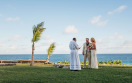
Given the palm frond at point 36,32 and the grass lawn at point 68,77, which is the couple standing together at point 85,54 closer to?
the grass lawn at point 68,77

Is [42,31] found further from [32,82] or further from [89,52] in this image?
[32,82]

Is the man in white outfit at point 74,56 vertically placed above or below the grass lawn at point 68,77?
above

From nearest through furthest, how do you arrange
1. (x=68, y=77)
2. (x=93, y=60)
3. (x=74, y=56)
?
(x=68, y=77)
(x=74, y=56)
(x=93, y=60)

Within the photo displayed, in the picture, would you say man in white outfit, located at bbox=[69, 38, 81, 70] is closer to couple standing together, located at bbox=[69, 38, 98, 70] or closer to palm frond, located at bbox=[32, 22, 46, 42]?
couple standing together, located at bbox=[69, 38, 98, 70]

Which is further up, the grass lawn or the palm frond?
the palm frond

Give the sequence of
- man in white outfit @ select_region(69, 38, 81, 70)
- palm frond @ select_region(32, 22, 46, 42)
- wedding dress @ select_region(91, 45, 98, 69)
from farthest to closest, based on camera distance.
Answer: palm frond @ select_region(32, 22, 46, 42), wedding dress @ select_region(91, 45, 98, 69), man in white outfit @ select_region(69, 38, 81, 70)

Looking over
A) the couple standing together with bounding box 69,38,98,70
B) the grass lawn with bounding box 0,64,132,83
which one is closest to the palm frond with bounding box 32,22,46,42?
the couple standing together with bounding box 69,38,98,70

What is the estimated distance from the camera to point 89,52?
11820mm

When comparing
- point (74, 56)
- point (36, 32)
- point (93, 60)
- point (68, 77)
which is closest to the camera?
point (68, 77)

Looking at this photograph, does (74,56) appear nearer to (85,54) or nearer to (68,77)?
(85,54)

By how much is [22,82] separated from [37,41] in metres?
10.9

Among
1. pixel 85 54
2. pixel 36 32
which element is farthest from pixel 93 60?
pixel 36 32

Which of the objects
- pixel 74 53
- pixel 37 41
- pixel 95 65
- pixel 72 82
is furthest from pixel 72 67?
pixel 37 41

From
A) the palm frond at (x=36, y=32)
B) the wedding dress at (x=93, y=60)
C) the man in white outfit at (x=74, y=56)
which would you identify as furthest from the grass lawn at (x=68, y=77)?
the palm frond at (x=36, y=32)
